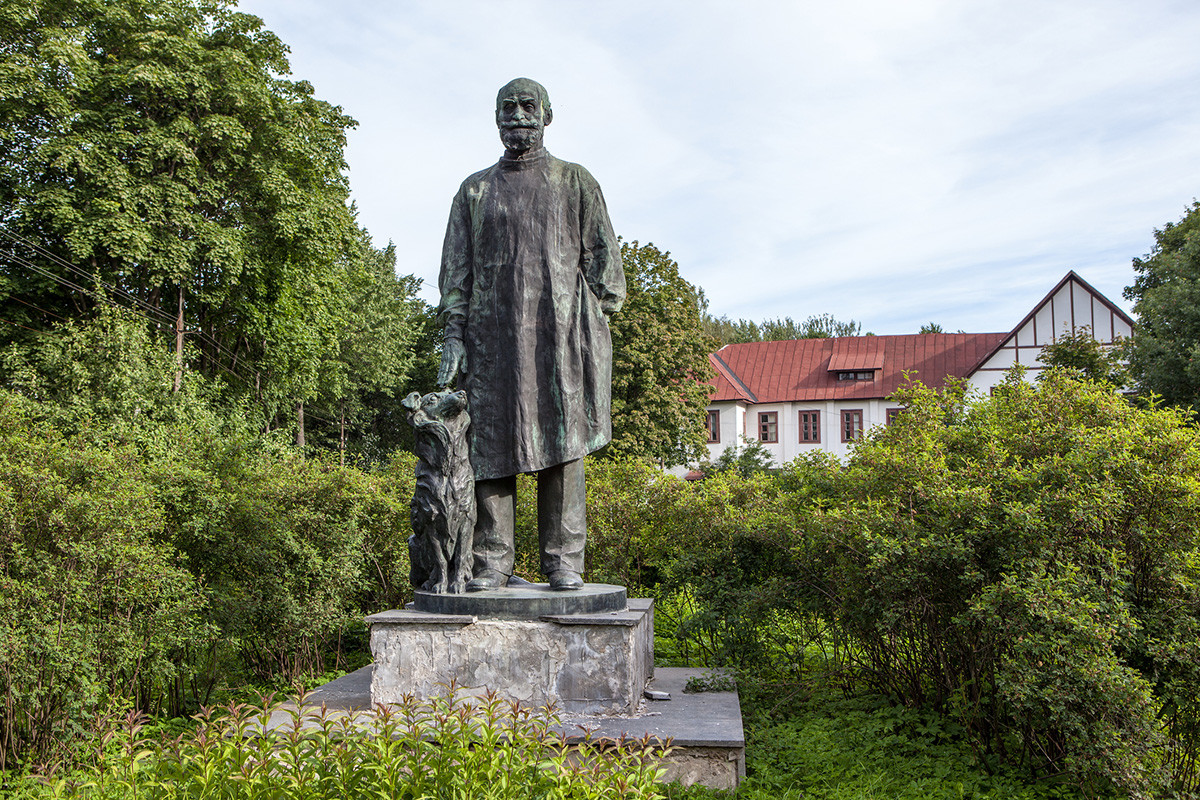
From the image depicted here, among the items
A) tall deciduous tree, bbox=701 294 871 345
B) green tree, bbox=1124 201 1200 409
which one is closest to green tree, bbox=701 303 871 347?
tall deciduous tree, bbox=701 294 871 345

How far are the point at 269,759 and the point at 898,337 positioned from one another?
130 feet

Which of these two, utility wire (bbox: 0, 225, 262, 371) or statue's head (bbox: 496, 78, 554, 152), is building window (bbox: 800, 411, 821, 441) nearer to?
utility wire (bbox: 0, 225, 262, 371)

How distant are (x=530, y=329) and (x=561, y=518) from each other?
99 centimetres

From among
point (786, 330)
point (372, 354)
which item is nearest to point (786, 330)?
point (786, 330)

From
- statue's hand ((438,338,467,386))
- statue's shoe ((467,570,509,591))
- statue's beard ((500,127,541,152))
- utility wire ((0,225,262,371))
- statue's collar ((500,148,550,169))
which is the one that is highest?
utility wire ((0,225,262,371))

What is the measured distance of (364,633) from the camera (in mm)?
8125

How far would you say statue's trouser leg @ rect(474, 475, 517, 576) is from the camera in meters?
→ 4.73

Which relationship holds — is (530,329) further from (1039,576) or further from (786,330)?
(786,330)

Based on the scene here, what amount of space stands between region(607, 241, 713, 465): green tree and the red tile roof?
37.0 ft

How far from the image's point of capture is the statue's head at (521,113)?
4.72 meters

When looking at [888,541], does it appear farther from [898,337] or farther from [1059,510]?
[898,337]

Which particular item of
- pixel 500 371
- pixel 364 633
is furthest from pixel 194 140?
pixel 500 371

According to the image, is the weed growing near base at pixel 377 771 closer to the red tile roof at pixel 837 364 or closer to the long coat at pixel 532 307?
the long coat at pixel 532 307

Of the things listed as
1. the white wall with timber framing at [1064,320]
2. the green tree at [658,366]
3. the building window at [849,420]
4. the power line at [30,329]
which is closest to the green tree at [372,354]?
the green tree at [658,366]
